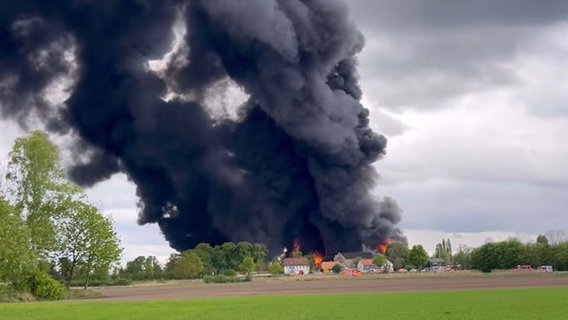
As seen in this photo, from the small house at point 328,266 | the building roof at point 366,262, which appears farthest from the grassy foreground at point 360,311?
the building roof at point 366,262

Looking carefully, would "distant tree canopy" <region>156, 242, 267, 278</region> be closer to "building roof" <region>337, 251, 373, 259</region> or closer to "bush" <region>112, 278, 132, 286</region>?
"building roof" <region>337, 251, 373, 259</region>

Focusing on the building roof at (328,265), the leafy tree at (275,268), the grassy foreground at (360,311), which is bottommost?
the grassy foreground at (360,311)

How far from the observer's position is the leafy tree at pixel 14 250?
176 ft

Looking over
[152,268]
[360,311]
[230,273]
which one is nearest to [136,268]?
[152,268]

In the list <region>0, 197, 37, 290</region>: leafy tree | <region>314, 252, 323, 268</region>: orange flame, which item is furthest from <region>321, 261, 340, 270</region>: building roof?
<region>0, 197, 37, 290</region>: leafy tree

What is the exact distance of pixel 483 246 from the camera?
126812 mm

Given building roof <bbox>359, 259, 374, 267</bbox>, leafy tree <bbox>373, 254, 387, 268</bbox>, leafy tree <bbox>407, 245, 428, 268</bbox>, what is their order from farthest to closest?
1. leafy tree <bbox>407, 245, 428, 268</bbox>
2. building roof <bbox>359, 259, 374, 267</bbox>
3. leafy tree <bbox>373, 254, 387, 268</bbox>

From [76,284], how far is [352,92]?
4864 cm

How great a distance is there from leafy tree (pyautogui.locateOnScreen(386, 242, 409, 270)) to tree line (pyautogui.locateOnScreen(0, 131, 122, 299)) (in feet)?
233

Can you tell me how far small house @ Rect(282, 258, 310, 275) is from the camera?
416 ft

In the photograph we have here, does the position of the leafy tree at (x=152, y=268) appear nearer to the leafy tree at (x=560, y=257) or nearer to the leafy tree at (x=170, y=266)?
the leafy tree at (x=170, y=266)

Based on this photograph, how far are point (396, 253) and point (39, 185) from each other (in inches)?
3171

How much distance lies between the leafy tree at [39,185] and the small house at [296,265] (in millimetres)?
64301

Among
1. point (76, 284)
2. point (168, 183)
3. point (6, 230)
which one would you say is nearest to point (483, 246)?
point (168, 183)
